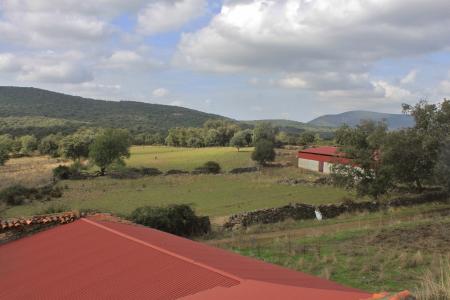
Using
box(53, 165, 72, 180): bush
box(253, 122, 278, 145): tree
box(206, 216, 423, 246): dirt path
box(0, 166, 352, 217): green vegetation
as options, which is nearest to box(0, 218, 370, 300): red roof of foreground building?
box(206, 216, 423, 246): dirt path

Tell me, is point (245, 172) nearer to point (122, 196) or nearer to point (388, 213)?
point (122, 196)

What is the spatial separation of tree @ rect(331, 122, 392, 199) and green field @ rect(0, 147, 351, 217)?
616 centimetres

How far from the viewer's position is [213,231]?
26.7 metres

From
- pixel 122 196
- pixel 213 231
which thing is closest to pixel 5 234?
pixel 213 231

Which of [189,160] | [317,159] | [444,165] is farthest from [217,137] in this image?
[444,165]

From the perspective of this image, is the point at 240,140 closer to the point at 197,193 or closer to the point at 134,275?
the point at 197,193

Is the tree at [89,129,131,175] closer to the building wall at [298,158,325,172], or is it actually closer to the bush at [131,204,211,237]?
the building wall at [298,158,325,172]

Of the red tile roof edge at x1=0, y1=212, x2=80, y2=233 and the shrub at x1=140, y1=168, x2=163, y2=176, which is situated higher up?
the red tile roof edge at x1=0, y1=212, x2=80, y2=233

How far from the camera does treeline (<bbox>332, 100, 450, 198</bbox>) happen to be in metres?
31.6

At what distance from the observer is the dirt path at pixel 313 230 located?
2294 cm

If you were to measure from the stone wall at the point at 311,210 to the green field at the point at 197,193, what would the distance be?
5.92 metres

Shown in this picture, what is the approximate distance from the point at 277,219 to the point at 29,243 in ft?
66.6

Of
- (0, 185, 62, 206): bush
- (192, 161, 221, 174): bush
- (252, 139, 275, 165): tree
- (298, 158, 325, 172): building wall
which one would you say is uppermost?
(252, 139, 275, 165): tree

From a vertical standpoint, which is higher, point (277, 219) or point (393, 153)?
point (393, 153)
